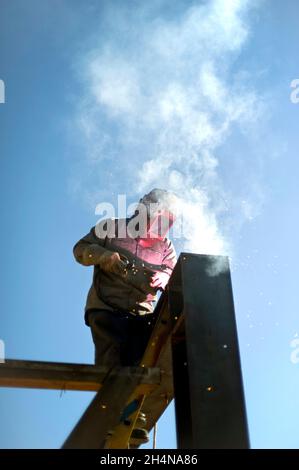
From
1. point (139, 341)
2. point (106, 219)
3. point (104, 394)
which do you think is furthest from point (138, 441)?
point (106, 219)

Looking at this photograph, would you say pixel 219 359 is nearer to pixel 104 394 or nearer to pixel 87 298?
pixel 104 394

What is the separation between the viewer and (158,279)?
416 cm

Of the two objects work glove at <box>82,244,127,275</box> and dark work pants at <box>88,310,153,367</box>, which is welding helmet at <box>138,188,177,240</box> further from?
dark work pants at <box>88,310,153,367</box>

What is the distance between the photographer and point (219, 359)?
2.93 metres

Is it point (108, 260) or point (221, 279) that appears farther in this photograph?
point (108, 260)

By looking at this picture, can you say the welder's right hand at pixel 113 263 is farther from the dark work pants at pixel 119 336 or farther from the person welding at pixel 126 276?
the dark work pants at pixel 119 336

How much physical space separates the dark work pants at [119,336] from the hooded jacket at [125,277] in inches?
2.6

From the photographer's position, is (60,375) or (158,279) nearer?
(60,375)

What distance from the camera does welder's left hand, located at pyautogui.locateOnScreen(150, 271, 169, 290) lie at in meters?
4.12

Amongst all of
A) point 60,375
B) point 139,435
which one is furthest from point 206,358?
point 139,435

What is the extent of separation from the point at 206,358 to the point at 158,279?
1285 mm

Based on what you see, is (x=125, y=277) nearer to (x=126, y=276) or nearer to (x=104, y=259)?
(x=126, y=276)

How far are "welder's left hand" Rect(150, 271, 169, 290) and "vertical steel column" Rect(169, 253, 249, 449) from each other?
66cm

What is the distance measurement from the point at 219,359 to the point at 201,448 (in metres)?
0.42
